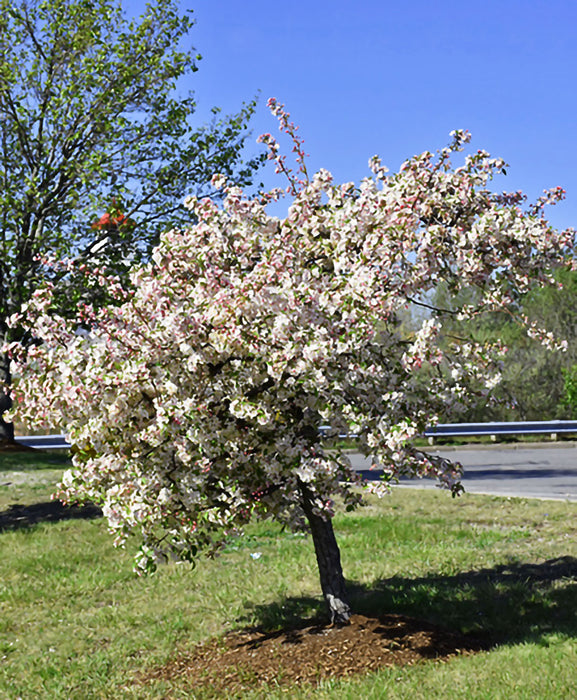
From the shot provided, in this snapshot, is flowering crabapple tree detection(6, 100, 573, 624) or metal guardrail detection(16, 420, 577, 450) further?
metal guardrail detection(16, 420, 577, 450)

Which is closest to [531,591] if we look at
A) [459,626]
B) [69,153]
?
[459,626]

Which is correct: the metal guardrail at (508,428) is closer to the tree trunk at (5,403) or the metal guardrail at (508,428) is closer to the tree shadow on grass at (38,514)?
the tree trunk at (5,403)

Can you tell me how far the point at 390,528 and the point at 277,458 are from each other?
19.3ft

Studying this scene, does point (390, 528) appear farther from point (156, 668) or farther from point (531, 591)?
point (156, 668)

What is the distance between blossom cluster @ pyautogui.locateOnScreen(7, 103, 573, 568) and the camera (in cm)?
584

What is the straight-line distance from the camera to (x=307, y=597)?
879 centimetres

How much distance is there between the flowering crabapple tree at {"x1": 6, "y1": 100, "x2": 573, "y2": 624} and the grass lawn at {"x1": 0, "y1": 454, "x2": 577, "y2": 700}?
4.82ft

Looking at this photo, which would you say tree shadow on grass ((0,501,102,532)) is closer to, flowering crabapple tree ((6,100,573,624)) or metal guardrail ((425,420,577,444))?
flowering crabapple tree ((6,100,573,624))

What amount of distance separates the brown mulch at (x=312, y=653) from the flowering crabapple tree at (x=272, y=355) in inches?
41.2

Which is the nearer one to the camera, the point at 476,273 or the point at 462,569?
the point at 476,273

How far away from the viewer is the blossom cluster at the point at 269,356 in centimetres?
584

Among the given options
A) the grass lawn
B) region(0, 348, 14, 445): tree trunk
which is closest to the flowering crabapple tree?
the grass lawn

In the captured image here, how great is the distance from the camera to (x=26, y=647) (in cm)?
813

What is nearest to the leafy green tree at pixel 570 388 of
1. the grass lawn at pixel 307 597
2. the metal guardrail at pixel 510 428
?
the metal guardrail at pixel 510 428
